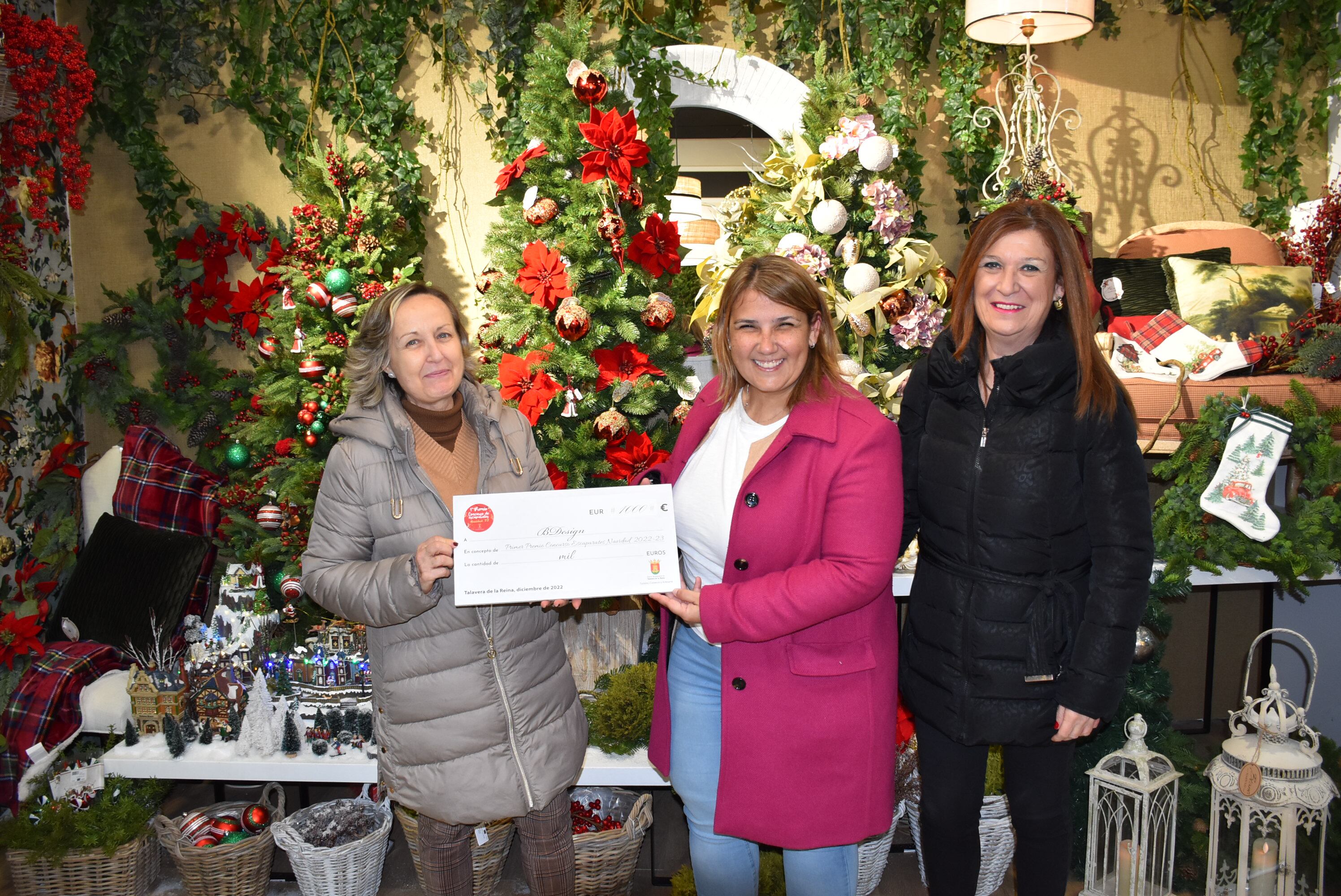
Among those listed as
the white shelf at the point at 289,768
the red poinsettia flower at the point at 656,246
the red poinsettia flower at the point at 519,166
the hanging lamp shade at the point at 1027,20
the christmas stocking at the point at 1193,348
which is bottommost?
the white shelf at the point at 289,768

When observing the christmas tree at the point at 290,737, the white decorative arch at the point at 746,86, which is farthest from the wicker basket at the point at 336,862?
the white decorative arch at the point at 746,86

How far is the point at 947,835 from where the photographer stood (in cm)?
198

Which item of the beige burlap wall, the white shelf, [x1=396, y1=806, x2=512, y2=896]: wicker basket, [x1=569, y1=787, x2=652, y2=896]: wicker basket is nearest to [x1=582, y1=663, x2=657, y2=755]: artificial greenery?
the white shelf

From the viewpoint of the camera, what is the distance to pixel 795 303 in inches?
70.3

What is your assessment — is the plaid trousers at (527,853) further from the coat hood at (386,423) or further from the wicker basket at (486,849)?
the coat hood at (386,423)

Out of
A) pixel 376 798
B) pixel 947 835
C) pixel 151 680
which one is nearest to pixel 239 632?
pixel 151 680

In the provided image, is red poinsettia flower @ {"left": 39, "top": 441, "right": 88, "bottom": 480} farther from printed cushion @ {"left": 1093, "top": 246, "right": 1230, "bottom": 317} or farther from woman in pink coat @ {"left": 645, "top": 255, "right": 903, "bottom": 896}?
printed cushion @ {"left": 1093, "top": 246, "right": 1230, "bottom": 317}

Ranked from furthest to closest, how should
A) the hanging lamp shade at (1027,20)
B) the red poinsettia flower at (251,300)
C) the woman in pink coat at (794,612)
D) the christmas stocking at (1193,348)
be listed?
the red poinsettia flower at (251,300), the hanging lamp shade at (1027,20), the christmas stocking at (1193,348), the woman in pink coat at (794,612)

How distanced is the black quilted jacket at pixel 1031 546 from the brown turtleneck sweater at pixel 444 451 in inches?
42.0

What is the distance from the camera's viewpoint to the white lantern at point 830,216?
2910 millimetres

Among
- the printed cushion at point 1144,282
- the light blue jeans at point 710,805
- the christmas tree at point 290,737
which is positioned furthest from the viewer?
the printed cushion at point 1144,282

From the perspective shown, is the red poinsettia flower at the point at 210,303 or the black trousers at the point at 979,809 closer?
the black trousers at the point at 979,809

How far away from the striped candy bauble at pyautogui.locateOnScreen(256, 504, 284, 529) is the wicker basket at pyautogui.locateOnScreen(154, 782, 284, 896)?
980 millimetres

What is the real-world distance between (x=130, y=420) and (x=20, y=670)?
1.12 metres
